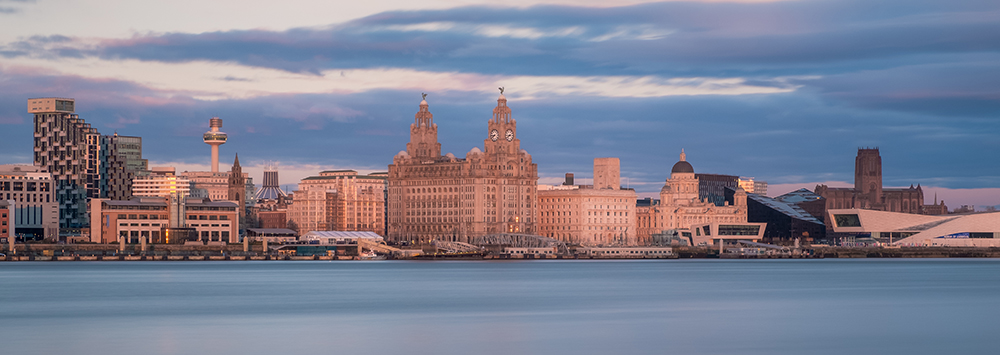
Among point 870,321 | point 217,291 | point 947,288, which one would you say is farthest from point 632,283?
point 870,321

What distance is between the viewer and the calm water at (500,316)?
62.0 meters

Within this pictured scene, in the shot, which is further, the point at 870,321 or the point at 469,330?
the point at 870,321

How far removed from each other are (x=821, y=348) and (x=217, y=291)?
6227 centimetres

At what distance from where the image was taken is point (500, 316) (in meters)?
80.2

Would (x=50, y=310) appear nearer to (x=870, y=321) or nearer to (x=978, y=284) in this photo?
(x=870, y=321)

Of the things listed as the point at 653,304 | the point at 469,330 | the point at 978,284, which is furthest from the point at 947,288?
the point at 469,330

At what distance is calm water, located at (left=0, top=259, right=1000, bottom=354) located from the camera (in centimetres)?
6200

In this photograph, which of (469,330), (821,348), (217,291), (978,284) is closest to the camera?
(821,348)

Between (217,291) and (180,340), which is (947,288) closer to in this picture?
(217,291)

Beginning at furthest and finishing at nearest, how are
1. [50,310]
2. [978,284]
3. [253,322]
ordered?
1. [978,284]
2. [50,310]
3. [253,322]

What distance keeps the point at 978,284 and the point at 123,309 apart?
77.2 metres

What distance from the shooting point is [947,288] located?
11644cm

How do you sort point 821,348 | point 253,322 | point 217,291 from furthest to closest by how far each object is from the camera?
point 217,291, point 253,322, point 821,348

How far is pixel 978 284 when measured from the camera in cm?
12438
